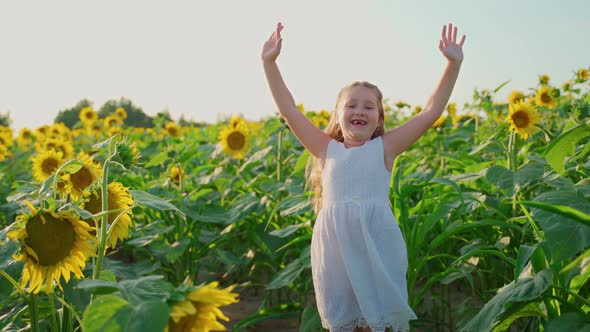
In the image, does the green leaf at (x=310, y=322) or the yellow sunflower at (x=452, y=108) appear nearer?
the green leaf at (x=310, y=322)

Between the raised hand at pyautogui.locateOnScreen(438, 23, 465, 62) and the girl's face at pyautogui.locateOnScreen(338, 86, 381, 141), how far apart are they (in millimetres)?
253

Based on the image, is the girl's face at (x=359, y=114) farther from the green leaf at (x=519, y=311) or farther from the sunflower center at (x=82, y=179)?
the sunflower center at (x=82, y=179)

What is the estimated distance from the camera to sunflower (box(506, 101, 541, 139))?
2.70 m

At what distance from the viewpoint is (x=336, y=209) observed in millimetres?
1844

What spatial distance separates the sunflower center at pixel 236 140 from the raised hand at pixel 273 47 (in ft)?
5.69

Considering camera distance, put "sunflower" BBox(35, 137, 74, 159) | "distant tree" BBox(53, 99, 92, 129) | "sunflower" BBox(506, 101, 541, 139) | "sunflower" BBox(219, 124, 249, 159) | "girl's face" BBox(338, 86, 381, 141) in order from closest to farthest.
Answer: "girl's face" BBox(338, 86, 381, 141), "sunflower" BBox(506, 101, 541, 139), "sunflower" BBox(219, 124, 249, 159), "sunflower" BBox(35, 137, 74, 159), "distant tree" BBox(53, 99, 92, 129)

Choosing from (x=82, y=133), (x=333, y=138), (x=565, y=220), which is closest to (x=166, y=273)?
(x=333, y=138)

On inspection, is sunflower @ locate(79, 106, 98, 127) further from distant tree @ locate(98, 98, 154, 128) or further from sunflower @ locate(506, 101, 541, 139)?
distant tree @ locate(98, 98, 154, 128)

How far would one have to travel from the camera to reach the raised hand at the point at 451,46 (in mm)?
1911

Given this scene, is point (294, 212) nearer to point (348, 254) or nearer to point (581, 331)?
point (348, 254)

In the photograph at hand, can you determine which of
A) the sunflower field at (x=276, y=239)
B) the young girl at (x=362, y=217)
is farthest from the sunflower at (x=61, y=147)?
the young girl at (x=362, y=217)

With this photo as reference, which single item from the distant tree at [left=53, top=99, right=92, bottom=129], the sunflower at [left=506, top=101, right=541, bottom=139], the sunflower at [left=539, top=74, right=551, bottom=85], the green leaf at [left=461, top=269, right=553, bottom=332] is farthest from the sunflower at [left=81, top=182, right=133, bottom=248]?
the distant tree at [left=53, top=99, right=92, bottom=129]

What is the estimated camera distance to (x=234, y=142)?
374 centimetres

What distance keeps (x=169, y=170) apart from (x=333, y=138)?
1.81 metres
